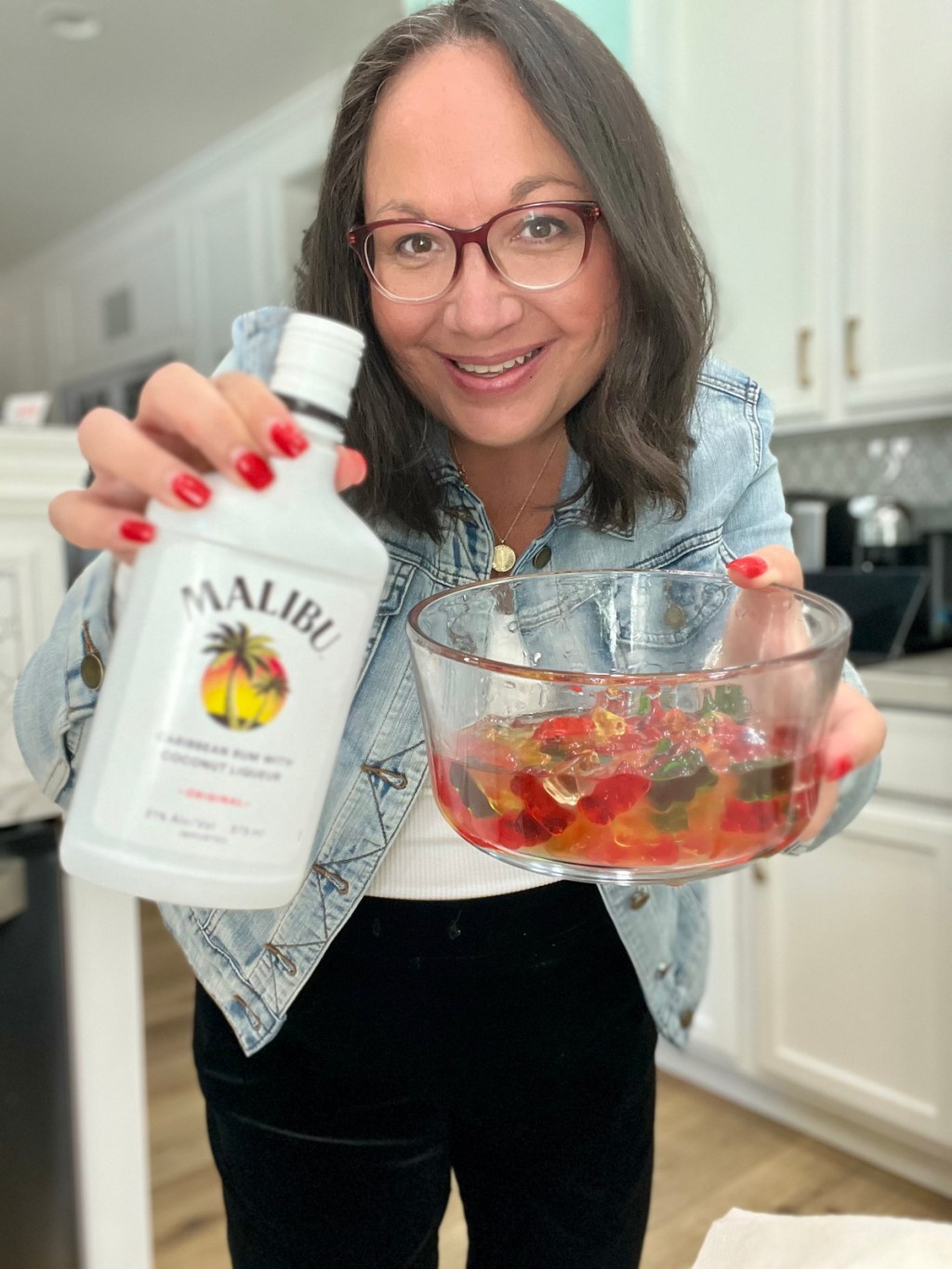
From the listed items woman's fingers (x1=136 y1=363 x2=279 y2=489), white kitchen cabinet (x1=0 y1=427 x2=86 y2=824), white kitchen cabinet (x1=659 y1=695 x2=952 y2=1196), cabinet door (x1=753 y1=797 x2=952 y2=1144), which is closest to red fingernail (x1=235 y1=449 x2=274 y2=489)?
woman's fingers (x1=136 y1=363 x2=279 y2=489)

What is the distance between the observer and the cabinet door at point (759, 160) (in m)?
1.90

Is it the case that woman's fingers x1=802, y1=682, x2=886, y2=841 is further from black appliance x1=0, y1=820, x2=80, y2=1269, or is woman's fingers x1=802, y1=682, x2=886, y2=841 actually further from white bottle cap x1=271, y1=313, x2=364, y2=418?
black appliance x1=0, y1=820, x2=80, y2=1269

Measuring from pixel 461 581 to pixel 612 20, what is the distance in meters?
1.72

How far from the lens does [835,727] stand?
1.70 ft

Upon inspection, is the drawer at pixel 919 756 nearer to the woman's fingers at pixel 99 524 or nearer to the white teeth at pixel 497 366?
the white teeth at pixel 497 366

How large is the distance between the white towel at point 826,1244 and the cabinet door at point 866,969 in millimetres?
1132

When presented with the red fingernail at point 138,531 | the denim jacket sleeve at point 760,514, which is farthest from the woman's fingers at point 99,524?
the denim jacket sleeve at point 760,514

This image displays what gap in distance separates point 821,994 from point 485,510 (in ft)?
4.33

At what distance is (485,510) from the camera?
0.75 m

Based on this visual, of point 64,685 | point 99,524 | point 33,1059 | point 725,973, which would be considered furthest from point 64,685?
point 725,973

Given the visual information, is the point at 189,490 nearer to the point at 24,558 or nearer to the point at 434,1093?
the point at 434,1093

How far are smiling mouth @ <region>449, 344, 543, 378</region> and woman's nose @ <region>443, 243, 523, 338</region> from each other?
0.09 feet

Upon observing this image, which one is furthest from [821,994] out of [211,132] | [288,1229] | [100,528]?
[211,132]

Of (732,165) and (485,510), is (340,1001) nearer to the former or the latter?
(485,510)
